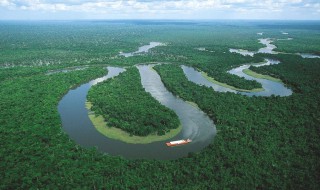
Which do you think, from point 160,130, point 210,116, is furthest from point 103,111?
point 210,116

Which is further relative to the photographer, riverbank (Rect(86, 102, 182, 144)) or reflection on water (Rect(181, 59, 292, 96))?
reflection on water (Rect(181, 59, 292, 96))

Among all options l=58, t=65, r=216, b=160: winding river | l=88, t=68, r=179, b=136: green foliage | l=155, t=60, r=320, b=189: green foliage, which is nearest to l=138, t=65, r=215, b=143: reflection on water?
l=58, t=65, r=216, b=160: winding river

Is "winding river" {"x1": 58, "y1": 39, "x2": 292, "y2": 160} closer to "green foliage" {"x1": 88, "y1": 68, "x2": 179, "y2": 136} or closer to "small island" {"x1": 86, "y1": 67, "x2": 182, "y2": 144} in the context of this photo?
"small island" {"x1": 86, "y1": 67, "x2": 182, "y2": 144}

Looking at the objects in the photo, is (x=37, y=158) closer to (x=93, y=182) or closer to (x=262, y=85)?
(x=93, y=182)

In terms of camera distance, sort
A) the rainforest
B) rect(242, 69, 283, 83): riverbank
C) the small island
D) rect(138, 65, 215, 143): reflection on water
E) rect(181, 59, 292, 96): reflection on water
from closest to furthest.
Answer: the rainforest < the small island < rect(138, 65, 215, 143): reflection on water < rect(181, 59, 292, 96): reflection on water < rect(242, 69, 283, 83): riverbank

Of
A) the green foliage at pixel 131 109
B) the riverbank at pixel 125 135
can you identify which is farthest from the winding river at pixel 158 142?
the green foliage at pixel 131 109

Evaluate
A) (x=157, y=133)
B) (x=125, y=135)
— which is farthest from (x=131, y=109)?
(x=157, y=133)

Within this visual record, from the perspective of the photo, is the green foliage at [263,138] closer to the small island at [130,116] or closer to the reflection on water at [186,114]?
the reflection on water at [186,114]
